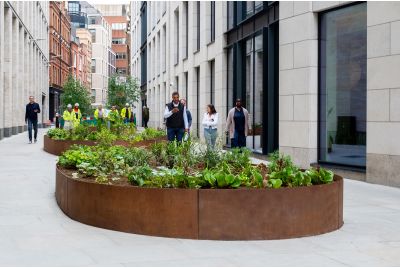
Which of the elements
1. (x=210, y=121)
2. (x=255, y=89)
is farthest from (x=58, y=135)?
(x=255, y=89)

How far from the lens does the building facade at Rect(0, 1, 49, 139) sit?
3104 cm

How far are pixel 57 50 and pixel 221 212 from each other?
73.5 m

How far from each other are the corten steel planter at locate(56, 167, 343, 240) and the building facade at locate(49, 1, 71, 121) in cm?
6394

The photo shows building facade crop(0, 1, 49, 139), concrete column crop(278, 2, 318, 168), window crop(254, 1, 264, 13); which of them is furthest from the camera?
building facade crop(0, 1, 49, 139)

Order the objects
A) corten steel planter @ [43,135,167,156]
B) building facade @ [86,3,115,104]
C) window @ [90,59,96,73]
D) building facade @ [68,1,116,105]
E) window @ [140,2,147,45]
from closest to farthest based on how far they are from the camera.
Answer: corten steel planter @ [43,135,167,156], window @ [140,2,147,45], building facade @ [68,1,116,105], window @ [90,59,96,73], building facade @ [86,3,115,104]

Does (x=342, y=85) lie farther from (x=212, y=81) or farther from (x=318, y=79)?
(x=212, y=81)

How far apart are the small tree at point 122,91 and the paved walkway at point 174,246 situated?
141ft

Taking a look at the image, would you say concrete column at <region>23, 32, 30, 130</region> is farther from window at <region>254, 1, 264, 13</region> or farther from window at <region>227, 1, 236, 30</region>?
window at <region>254, 1, 264, 13</region>

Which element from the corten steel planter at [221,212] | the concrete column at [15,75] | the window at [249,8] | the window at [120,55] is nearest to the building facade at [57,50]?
the concrete column at [15,75]

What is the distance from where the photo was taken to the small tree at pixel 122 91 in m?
51.0

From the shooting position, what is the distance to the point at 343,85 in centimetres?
1335

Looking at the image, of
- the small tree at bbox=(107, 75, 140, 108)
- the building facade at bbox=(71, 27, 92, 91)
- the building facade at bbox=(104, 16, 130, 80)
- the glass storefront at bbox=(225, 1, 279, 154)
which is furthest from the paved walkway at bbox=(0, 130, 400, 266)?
the building facade at bbox=(104, 16, 130, 80)

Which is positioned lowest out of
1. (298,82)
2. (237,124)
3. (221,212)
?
(221,212)

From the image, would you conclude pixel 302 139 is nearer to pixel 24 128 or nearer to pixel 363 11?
pixel 363 11
